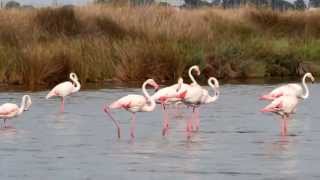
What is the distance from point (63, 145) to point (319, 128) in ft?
16.6

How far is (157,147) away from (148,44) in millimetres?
16350

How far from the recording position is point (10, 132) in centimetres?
1772

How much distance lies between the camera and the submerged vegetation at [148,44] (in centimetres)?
2958

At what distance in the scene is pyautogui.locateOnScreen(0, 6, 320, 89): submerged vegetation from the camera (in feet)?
97.0

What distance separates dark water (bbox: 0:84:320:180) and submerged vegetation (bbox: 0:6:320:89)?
7.02 metres

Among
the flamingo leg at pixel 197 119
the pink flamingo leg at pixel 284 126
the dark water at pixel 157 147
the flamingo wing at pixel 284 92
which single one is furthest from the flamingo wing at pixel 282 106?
the flamingo wing at pixel 284 92

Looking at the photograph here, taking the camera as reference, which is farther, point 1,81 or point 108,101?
point 1,81

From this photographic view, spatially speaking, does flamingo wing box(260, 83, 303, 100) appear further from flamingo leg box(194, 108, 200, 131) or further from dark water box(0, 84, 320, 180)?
flamingo leg box(194, 108, 200, 131)

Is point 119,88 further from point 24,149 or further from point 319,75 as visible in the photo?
point 24,149

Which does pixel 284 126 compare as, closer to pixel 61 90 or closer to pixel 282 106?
pixel 282 106

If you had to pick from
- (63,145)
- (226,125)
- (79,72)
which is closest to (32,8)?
(79,72)

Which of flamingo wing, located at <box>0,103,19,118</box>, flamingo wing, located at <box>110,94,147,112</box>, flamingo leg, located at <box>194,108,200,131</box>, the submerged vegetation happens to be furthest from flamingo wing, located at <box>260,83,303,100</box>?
the submerged vegetation

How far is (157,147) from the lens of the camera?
51.1ft

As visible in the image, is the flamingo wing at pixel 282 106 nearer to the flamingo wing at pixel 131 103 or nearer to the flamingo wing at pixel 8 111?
the flamingo wing at pixel 131 103
